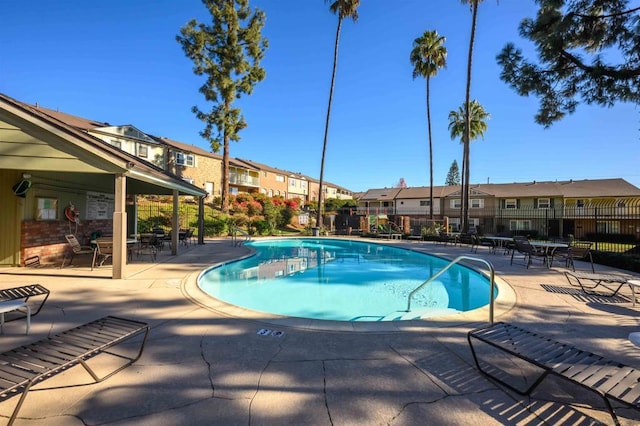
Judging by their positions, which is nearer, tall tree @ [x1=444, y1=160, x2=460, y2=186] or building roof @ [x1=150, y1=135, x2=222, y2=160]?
building roof @ [x1=150, y1=135, x2=222, y2=160]

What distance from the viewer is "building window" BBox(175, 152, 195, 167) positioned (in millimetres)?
34688

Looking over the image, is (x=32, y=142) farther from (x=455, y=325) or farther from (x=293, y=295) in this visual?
(x=455, y=325)

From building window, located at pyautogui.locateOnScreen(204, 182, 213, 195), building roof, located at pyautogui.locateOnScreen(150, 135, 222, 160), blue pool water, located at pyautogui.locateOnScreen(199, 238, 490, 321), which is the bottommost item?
blue pool water, located at pyautogui.locateOnScreen(199, 238, 490, 321)

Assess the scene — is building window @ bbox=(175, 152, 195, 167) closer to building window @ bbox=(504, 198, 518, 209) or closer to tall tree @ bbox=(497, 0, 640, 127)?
tall tree @ bbox=(497, 0, 640, 127)

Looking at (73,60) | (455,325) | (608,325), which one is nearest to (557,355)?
(455,325)

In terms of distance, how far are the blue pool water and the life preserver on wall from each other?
5710mm

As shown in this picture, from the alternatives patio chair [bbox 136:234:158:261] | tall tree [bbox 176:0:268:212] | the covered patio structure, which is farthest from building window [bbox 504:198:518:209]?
patio chair [bbox 136:234:158:261]

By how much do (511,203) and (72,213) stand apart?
43032 mm

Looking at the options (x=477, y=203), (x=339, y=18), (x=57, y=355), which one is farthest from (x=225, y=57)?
(x=477, y=203)

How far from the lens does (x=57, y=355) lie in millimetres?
2738

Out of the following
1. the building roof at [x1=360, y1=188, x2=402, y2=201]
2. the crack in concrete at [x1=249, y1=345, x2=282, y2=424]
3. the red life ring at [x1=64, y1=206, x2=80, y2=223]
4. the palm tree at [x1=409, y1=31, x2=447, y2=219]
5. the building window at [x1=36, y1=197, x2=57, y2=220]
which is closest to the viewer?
the crack in concrete at [x1=249, y1=345, x2=282, y2=424]

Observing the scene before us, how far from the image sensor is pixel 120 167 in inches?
287

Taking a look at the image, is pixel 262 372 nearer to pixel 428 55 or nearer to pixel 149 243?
pixel 149 243

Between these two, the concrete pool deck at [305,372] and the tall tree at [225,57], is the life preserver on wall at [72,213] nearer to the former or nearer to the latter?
the concrete pool deck at [305,372]
